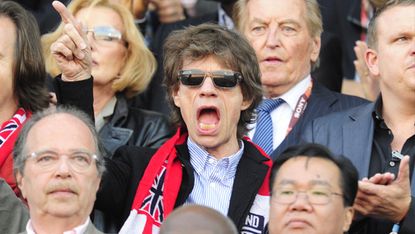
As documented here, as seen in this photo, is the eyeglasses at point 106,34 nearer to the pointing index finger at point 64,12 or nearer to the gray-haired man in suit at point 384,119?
the pointing index finger at point 64,12

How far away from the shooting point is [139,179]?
6.39 metres

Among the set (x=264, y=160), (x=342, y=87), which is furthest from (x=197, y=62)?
(x=342, y=87)

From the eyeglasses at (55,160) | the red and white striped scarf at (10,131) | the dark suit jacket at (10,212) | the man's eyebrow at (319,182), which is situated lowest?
the dark suit jacket at (10,212)

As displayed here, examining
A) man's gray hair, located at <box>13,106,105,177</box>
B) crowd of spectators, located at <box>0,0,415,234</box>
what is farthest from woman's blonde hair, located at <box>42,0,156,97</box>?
man's gray hair, located at <box>13,106,105,177</box>

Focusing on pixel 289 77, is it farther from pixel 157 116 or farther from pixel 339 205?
pixel 339 205

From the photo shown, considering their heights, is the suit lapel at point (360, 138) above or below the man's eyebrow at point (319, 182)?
above

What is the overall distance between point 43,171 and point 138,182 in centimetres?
84

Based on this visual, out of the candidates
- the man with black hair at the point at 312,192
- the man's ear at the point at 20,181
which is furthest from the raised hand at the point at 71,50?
the man with black hair at the point at 312,192

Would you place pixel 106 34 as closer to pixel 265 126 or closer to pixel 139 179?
pixel 265 126

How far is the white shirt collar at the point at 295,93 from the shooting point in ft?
24.3

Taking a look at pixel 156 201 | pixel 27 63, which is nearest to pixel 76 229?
pixel 156 201

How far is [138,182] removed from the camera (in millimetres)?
6379

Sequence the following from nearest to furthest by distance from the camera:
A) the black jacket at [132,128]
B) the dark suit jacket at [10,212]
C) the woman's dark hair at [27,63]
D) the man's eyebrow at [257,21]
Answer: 1. the dark suit jacket at [10,212]
2. the woman's dark hair at [27,63]
3. the black jacket at [132,128]
4. the man's eyebrow at [257,21]

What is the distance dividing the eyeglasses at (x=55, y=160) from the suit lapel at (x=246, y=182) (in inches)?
33.2
